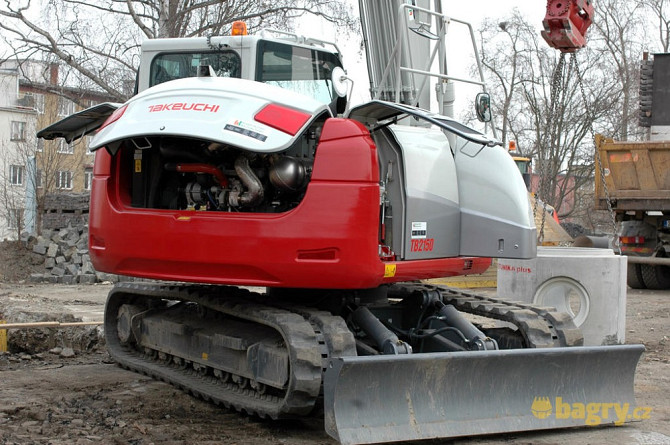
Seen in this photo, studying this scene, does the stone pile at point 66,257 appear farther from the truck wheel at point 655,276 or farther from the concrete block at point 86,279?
the truck wheel at point 655,276

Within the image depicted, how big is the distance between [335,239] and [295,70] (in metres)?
1.98

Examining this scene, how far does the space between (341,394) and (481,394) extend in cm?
100

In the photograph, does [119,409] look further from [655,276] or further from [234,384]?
[655,276]

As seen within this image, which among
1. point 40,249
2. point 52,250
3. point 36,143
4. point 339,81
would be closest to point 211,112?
point 339,81

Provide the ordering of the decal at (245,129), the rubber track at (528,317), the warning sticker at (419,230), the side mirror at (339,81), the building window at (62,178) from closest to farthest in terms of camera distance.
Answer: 1. the decal at (245,129)
2. the side mirror at (339,81)
3. the warning sticker at (419,230)
4. the rubber track at (528,317)
5. the building window at (62,178)

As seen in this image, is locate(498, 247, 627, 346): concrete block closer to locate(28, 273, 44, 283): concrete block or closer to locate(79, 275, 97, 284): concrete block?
locate(79, 275, 97, 284): concrete block

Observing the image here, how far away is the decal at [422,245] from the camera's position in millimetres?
6156

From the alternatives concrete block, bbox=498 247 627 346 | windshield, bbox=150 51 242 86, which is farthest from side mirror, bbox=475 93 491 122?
concrete block, bbox=498 247 627 346

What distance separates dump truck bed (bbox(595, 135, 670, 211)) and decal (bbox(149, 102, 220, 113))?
10247 millimetres

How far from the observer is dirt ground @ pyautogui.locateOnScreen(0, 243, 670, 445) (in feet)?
19.0

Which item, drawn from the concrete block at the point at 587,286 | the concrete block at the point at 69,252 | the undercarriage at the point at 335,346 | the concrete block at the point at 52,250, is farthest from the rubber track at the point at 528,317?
the concrete block at the point at 52,250

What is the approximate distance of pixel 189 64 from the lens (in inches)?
289

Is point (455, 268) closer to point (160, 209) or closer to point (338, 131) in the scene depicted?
point (338, 131)

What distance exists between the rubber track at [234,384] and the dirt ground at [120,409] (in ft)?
0.45
